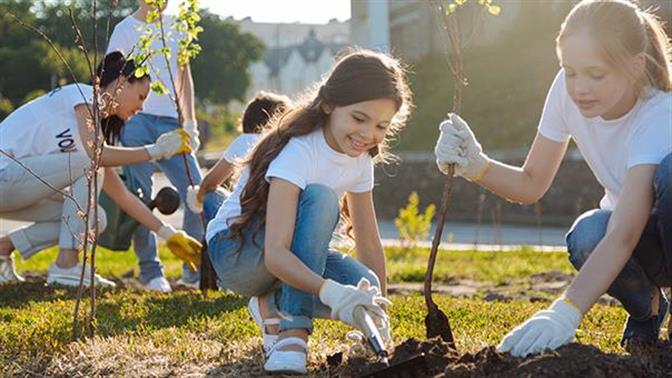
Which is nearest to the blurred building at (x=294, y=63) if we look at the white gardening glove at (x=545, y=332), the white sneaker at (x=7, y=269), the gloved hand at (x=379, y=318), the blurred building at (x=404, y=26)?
the blurred building at (x=404, y=26)

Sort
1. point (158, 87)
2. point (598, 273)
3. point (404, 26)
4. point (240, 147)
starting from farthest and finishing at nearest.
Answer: point (404, 26) < point (240, 147) < point (158, 87) < point (598, 273)

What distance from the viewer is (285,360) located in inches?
132

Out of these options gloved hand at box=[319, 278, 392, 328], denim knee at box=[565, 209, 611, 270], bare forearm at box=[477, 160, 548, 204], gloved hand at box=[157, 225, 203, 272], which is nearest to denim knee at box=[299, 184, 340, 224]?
gloved hand at box=[319, 278, 392, 328]

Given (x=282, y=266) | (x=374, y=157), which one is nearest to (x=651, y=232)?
(x=374, y=157)

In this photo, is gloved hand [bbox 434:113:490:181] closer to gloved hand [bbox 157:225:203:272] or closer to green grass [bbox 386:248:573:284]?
gloved hand [bbox 157:225:203:272]

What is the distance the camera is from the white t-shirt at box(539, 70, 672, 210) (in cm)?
341

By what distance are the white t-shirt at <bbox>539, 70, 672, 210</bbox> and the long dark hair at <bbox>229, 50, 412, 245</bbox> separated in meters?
0.51

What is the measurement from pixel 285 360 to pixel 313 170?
62cm

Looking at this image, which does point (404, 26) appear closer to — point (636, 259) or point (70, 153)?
point (70, 153)

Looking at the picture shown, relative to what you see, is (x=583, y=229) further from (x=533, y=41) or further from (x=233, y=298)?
(x=533, y=41)

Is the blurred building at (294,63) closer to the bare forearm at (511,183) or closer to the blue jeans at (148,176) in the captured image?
the blue jeans at (148,176)

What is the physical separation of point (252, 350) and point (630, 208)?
1.31 meters

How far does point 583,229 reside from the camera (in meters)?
3.76

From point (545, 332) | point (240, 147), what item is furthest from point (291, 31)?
point (545, 332)
